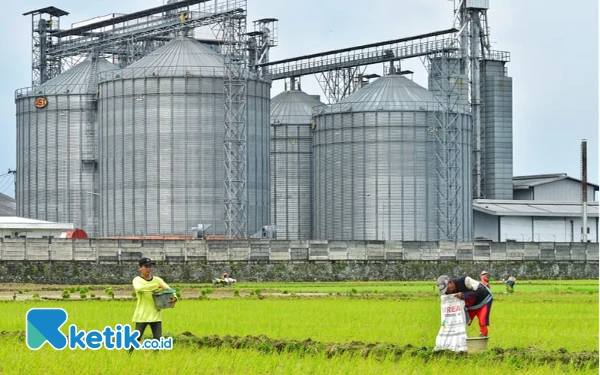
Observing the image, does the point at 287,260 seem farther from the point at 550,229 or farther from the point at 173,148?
the point at 550,229

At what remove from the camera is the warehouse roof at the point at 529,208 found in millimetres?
114188

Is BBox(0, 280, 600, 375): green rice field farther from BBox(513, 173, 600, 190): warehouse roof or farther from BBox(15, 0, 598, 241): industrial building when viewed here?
BBox(513, 173, 600, 190): warehouse roof

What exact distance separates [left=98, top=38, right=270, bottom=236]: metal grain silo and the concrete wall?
55.9 ft

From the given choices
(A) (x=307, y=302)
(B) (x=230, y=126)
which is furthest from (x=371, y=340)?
(B) (x=230, y=126)

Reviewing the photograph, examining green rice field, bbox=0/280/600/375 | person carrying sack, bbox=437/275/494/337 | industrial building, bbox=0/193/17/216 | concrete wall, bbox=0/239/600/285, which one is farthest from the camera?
industrial building, bbox=0/193/17/216

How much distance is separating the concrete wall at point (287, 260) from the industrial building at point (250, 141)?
14.5m

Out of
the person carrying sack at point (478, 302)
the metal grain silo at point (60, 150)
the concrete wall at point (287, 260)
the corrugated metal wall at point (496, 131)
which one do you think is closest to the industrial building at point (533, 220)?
the corrugated metal wall at point (496, 131)

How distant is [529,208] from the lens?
117m

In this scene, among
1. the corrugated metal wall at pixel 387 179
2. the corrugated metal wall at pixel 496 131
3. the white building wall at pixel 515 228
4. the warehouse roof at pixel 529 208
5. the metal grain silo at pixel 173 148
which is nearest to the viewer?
the metal grain silo at pixel 173 148

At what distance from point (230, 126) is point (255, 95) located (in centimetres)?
680

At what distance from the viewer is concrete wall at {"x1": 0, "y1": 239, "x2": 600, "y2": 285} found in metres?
79.5

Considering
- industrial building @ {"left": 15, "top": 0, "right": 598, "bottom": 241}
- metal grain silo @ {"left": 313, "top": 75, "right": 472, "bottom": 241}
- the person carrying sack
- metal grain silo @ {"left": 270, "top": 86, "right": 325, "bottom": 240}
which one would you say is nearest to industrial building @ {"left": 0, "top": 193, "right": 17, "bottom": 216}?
industrial building @ {"left": 15, "top": 0, "right": 598, "bottom": 241}

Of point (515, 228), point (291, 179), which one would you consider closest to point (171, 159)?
point (291, 179)

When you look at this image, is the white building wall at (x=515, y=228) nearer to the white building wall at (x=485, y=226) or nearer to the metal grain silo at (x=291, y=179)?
the white building wall at (x=485, y=226)
